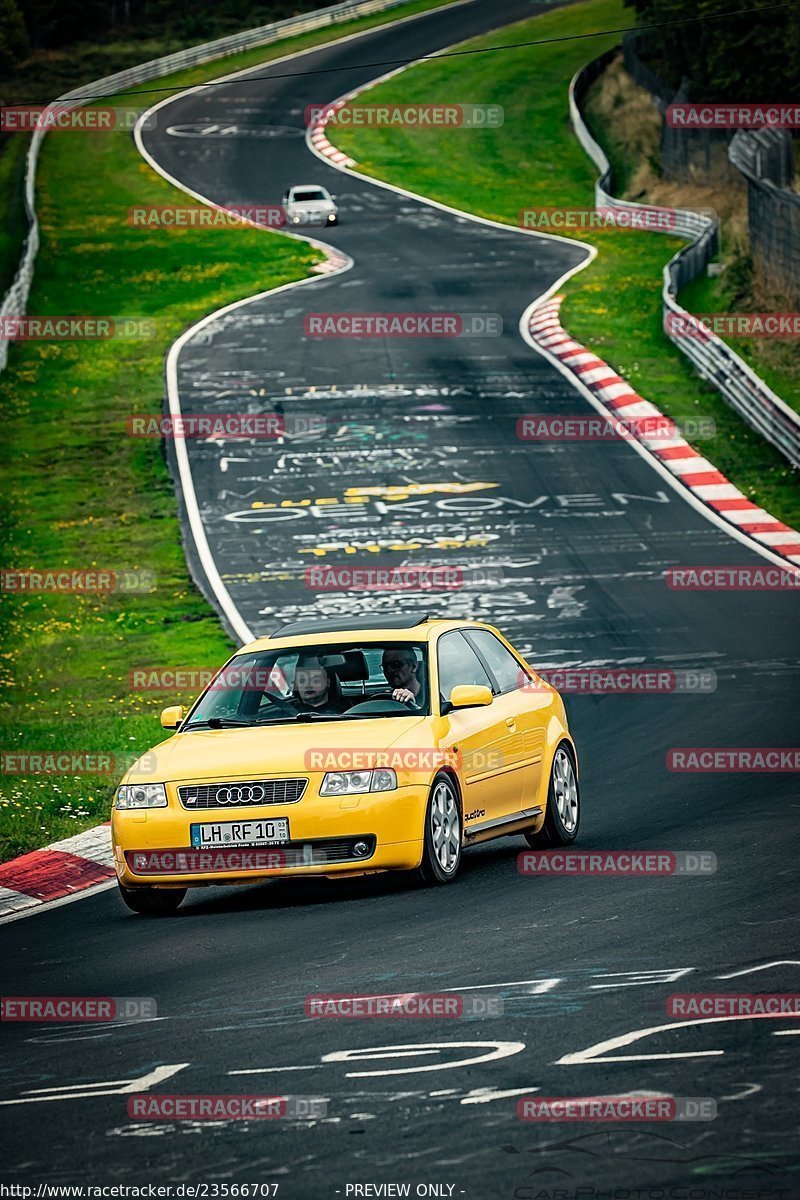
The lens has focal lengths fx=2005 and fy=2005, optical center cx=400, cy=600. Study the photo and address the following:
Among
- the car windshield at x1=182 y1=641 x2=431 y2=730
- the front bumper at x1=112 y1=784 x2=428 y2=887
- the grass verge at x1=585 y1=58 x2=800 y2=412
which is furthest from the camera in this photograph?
the grass verge at x1=585 y1=58 x2=800 y2=412

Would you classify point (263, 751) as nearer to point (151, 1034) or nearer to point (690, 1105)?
point (151, 1034)

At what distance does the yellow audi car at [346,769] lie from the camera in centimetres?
1074

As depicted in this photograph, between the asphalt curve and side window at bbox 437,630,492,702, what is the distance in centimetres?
110

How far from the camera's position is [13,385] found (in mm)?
37875

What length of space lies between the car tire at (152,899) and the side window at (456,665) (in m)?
1.95

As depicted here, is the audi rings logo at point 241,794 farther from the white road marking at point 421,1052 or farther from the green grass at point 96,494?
the white road marking at point 421,1052

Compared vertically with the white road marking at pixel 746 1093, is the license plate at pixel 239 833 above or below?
below

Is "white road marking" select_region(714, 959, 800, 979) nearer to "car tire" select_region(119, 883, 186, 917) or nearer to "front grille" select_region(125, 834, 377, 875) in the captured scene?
"front grille" select_region(125, 834, 377, 875)

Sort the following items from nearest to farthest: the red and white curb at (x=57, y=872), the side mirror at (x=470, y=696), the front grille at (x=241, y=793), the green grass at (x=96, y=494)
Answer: the front grille at (x=241, y=793) < the side mirror at (x=470, y=696) < the red and white curb at (x=57, y=872) < the green grass at (x=96, y=494)

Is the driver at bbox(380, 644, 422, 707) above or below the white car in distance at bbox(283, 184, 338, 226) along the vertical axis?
above

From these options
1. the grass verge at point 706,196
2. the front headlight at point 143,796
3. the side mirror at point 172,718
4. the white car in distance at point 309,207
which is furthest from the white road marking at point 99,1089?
the white car in distance at point 309,207

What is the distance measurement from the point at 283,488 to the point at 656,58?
158 ft

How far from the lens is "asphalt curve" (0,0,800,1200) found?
5.96 m

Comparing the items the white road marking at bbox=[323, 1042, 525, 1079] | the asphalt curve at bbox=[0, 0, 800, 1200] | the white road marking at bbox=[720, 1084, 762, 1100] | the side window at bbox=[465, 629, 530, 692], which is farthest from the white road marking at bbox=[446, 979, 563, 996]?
the side window at bbox=[465, 629, 530, 692]
